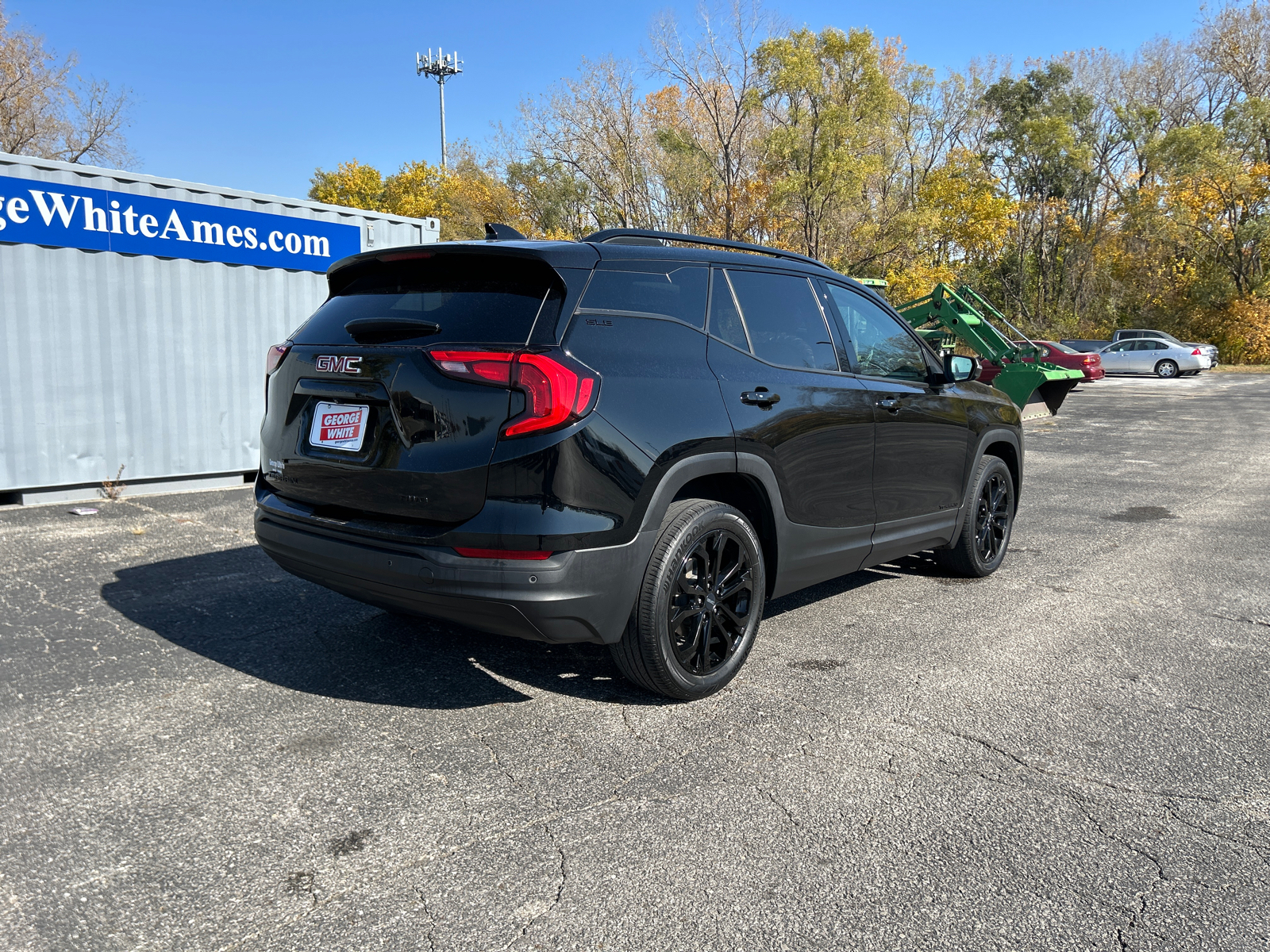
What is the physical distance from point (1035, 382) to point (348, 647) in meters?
15.7

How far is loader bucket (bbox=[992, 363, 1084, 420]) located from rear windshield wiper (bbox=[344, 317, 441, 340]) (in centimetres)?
1520

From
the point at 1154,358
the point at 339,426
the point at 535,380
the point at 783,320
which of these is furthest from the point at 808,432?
the point at 1154,358

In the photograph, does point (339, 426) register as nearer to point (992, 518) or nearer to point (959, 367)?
point (959, 367)

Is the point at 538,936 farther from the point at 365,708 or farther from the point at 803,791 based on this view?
the point at 365,708

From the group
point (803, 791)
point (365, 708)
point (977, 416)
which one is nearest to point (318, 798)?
point (365, 708)

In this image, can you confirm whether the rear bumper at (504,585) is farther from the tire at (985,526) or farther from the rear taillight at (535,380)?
the tire at (985,526)

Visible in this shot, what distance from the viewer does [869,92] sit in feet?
85.6

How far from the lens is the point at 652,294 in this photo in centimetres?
364

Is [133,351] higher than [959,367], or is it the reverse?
[133,351]

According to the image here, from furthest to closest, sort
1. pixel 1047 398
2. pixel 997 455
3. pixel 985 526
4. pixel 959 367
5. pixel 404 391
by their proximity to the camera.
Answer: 1. pixel 1047 398
2. pixel 997 455
3. pixel 985 526
4. pixel 959 367
5. pixel 404 391

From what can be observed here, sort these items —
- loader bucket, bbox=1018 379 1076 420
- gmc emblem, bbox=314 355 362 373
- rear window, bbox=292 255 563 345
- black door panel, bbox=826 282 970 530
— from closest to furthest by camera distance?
rear window, bbox=292 255 563 345, gmc emblem, bbox=314 355 362 373, black door panel, bbox=826 282 970 530, loader bucket, bbox=1018 379 1076 420

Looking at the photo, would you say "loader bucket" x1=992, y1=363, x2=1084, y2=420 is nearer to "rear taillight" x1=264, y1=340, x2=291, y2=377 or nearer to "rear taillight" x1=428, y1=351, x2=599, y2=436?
"rear taillight" x1=264, y1=340, x2=291, y2=377

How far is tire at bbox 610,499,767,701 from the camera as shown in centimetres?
345

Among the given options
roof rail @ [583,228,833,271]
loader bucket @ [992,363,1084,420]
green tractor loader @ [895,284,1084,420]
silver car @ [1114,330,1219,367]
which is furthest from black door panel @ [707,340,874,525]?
silver car @ [1114,330,1219,367]
